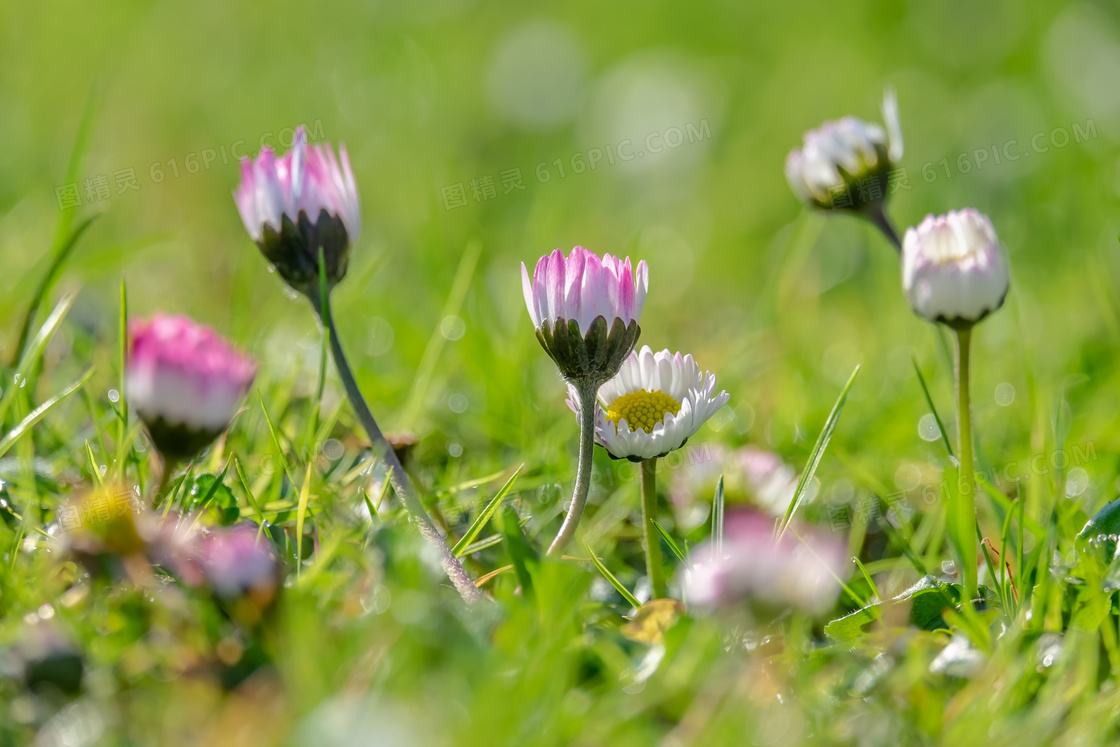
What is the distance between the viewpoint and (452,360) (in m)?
2.37

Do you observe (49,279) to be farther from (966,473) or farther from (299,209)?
(966,473)

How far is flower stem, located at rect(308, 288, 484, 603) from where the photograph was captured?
1398 mm

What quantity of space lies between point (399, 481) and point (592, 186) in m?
3.01

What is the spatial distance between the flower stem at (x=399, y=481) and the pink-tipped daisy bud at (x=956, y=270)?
2.47 feet

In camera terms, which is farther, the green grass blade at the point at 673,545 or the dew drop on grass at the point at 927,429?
the dew drop on grass at the point at 927,429

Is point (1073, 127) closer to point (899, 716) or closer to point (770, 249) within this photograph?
point (770, 249)

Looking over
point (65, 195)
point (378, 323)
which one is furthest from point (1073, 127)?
point (65, 195)

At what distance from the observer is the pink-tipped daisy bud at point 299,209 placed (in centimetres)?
150

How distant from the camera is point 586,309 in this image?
1.38 metres

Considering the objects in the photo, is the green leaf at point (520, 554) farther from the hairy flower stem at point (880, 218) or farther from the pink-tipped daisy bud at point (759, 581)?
the hairy flower stem at point (880, 218)
